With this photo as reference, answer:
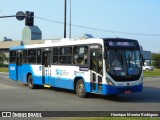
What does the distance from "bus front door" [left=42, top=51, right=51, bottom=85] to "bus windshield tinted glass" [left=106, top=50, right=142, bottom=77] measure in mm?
5814

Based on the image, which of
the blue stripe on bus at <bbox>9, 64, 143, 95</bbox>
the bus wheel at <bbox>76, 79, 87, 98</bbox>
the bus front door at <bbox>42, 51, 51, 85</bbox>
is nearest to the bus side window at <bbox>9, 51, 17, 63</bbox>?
the blue stripe on bus at <bbox>9, 64, 143, 95</bbox>

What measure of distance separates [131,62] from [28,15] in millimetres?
15033

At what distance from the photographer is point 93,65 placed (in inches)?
703

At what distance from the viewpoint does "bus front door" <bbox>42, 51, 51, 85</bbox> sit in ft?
72.5

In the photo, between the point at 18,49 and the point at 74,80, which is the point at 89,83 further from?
the point at 18,49

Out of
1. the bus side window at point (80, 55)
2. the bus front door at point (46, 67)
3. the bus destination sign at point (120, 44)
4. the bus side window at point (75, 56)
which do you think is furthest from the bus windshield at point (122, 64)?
the bus front door at point (46, 67)

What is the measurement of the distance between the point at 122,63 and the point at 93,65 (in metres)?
1.44

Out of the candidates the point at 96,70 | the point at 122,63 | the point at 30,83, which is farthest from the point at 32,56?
the point at 122,63

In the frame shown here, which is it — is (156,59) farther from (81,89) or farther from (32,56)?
(81,89)

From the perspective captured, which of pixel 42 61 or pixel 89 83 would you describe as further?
pixel 42 61

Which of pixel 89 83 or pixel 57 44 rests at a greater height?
pixel 57 44

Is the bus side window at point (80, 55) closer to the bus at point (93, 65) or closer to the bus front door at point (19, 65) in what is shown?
the bus at point (93, 65)

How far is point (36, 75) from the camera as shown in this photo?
23.5 m

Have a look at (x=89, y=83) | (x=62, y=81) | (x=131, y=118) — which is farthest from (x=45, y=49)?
(x=131, y=118)
